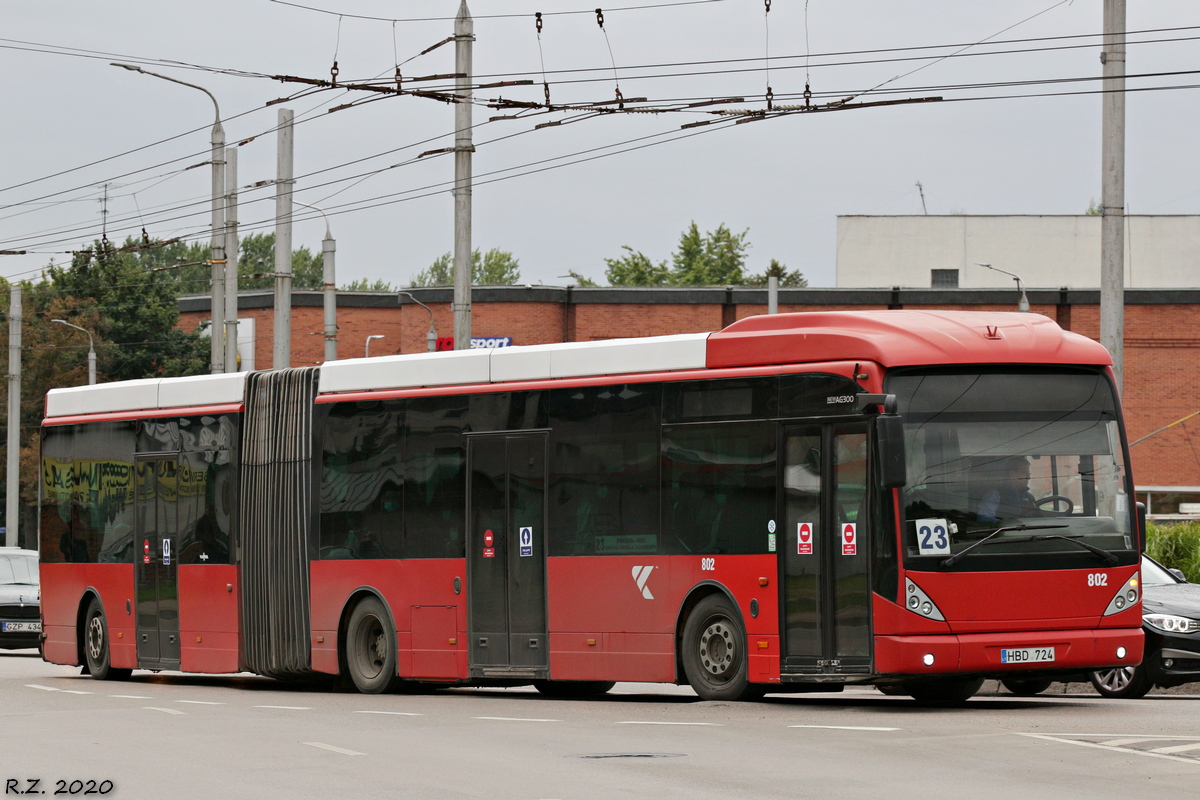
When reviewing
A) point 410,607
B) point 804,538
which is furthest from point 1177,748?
point 410,607

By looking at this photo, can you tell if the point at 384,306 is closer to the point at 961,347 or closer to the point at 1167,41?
the point at 1167,41

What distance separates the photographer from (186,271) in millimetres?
114438

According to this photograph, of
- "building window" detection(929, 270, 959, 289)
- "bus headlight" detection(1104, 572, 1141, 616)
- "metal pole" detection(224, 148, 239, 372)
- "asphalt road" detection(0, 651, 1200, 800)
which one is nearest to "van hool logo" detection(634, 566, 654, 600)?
"asphalt road" detection(0, 651, 1200, 800)

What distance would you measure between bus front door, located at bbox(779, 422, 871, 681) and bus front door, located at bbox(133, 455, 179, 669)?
892 cm

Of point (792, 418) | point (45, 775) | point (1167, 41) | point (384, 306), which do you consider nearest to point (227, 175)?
point (1167, 41)

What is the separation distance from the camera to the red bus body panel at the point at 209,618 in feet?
63.3

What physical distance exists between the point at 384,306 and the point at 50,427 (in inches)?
1693

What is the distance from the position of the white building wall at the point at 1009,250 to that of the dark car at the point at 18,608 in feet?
159

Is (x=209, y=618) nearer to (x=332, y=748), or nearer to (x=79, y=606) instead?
(x=79, y=606)

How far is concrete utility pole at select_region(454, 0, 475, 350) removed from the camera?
22000mm

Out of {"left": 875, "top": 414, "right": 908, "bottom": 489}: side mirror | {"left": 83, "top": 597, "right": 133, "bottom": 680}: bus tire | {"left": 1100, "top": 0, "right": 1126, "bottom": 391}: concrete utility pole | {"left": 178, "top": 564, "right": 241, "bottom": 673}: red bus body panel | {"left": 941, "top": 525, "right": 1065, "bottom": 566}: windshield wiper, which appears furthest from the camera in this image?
{"left": 83, "top": 597, "right": 133, "bottom": 680}: bus tire

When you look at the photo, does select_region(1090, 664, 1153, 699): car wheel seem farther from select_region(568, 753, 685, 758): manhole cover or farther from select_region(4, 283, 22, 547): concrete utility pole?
select_region(4, 283, 22, 547): concrete utility pole

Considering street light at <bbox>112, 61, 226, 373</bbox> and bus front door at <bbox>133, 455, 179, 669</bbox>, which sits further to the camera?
street light at <bbox>112, 61, 226, 373</bbox>

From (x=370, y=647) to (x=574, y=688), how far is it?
83.6 inches
